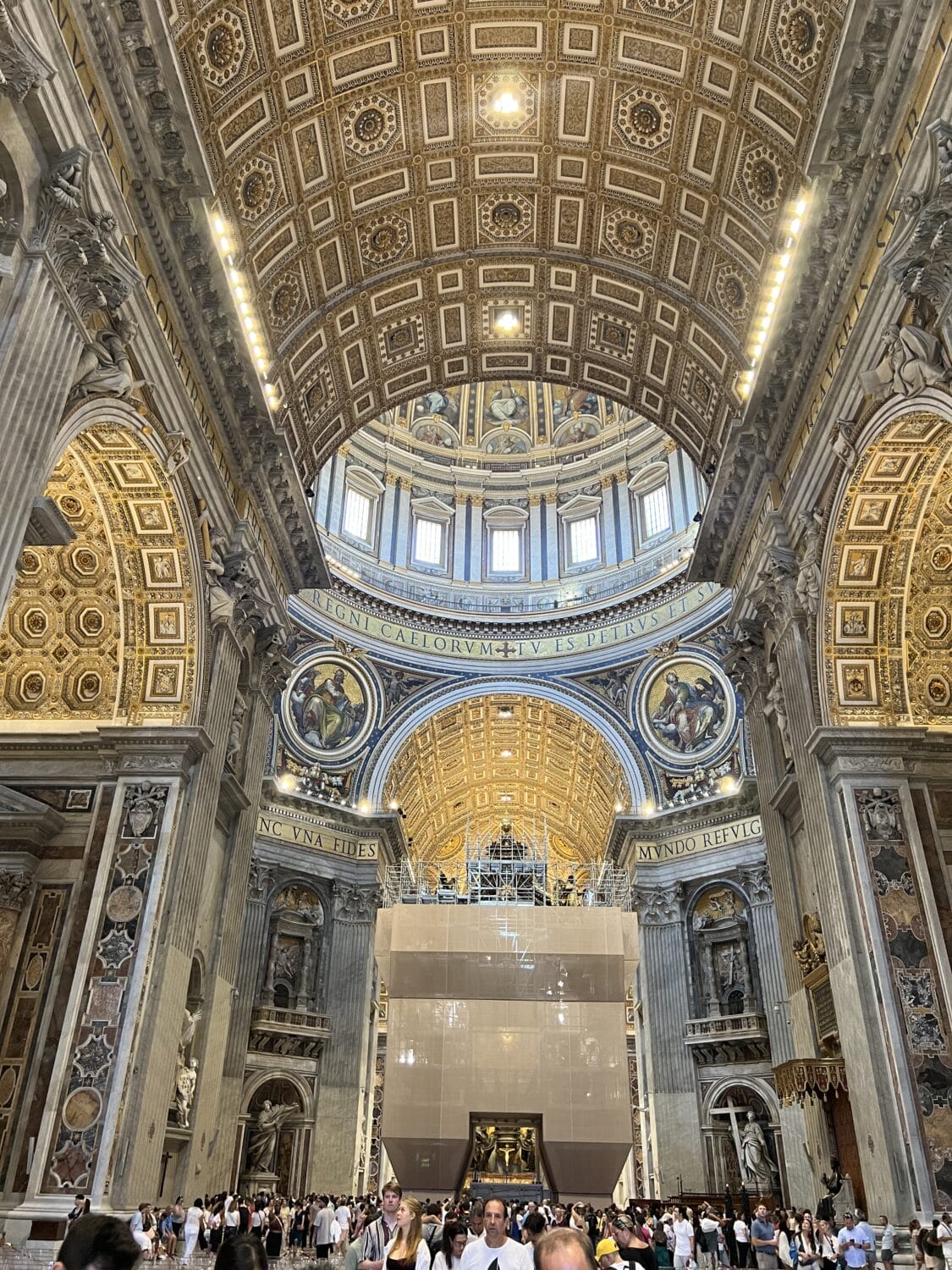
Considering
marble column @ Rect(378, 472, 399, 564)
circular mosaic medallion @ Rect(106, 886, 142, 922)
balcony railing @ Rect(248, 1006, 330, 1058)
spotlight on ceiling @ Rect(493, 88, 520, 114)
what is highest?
marble column @ Rect(378, 472, 399, 564)

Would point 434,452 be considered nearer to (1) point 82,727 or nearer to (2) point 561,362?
(2) point 561,362

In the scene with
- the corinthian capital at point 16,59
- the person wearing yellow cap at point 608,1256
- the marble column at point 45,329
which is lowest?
the person wearing yellow cap at point 608,1256

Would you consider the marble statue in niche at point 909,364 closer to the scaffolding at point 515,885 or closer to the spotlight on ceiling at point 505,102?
the spotlight on ceiling at point 505,102

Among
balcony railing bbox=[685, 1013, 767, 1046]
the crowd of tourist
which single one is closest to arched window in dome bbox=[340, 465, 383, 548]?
balcony railing bbox=[685, 1013, 767, 1046]

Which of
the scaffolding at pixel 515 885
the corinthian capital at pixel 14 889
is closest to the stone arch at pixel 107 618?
the corinthian capital at pixel 14 889

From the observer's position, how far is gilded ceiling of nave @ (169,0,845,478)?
44.5 ft

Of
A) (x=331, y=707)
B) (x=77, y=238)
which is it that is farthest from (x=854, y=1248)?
(x=331, y=707)

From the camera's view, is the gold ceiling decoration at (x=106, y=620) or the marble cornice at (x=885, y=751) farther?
the gold ceiling decoration at (x=106, y=620)

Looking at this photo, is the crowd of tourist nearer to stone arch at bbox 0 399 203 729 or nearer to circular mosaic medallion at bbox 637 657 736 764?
stone arch at bbox 0 399 203 729

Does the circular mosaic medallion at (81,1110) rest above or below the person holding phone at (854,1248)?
above

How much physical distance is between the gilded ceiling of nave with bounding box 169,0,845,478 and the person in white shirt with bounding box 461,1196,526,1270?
1299 cm

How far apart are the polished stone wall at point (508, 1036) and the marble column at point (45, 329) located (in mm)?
17338

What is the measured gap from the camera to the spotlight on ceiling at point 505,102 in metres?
15.5

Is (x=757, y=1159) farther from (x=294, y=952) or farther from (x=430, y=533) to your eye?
(x=430, y=533)
